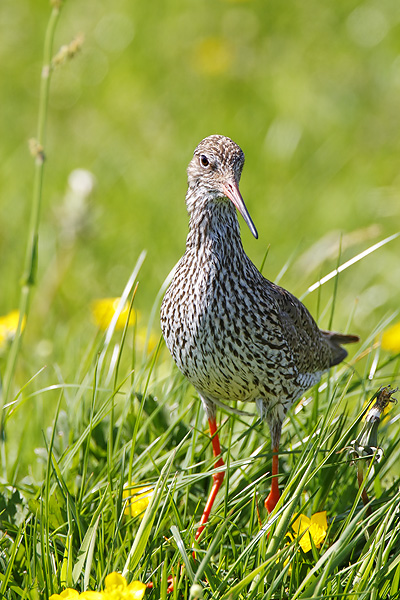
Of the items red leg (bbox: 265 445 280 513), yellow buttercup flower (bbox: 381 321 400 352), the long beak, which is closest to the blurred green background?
yellow buttercup flower (bbox: 381 321 400 352)

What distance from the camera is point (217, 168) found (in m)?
3.81

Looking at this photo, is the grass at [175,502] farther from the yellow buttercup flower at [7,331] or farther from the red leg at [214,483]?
the yellow buttercup flower at [7,331]

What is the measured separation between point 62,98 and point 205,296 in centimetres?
712

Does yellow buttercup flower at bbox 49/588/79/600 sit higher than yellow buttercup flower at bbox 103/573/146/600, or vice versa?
yellow buttercup flower at bbox 103/573/146/600

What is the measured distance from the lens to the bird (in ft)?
12.2

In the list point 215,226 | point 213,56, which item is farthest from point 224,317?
point 213,56

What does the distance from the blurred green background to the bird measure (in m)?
2.67

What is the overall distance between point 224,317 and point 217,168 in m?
0.71

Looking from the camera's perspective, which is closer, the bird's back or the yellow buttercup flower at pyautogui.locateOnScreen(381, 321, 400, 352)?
the bird's back

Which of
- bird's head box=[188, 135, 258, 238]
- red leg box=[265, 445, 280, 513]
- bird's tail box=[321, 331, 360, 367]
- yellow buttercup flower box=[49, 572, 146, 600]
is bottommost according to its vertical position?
yellow buttercup flower box=[49, 572, 146, 600]

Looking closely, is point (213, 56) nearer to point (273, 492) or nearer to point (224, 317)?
point (224, 317)

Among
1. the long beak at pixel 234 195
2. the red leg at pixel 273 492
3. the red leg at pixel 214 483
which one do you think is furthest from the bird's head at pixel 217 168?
the red leg at pixel 273 492

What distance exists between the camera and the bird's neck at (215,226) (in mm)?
3861

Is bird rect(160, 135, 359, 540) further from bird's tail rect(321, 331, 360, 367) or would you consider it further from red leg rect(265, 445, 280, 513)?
bird's tail rect(321, 331, 360, 367)
